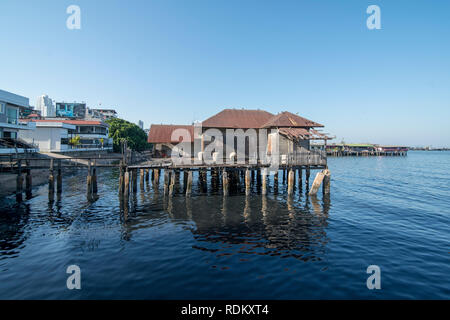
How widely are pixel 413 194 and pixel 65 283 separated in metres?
30.5

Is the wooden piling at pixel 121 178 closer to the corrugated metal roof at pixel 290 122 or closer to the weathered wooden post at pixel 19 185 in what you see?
the weathered wooden post at pixel 19 185

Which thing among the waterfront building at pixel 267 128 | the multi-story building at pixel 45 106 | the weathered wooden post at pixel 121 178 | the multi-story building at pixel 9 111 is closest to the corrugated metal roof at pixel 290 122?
the waterfront building at pixel 267 128

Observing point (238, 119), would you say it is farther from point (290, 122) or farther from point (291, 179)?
point (291, 179)

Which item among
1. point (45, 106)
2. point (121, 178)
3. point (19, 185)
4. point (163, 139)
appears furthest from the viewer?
point (45, 106)

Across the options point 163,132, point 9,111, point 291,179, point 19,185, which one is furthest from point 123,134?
point 291,179

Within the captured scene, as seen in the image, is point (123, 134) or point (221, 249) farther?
point (123, 134)

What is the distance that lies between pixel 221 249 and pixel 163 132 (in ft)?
114

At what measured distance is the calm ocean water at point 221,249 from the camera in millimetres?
7908

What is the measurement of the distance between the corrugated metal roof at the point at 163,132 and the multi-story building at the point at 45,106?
255 ft

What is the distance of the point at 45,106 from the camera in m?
111

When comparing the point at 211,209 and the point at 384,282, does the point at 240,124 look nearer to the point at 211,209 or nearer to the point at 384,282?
the point at 211,209

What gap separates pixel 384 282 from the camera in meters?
8.45
